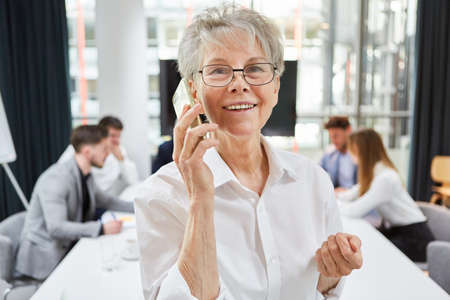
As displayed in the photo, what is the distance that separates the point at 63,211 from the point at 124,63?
7.83ft

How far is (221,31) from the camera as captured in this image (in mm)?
973

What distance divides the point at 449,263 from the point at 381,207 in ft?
2.87

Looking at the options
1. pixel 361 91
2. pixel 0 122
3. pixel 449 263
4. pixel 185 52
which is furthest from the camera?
pixel 361 91

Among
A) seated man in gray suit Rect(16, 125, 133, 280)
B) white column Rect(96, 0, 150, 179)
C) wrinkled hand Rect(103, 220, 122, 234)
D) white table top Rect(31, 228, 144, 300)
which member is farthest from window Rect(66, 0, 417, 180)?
white table top Rect(31, 228, 144, 300)

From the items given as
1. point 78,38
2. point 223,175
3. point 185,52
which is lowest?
point 223,175

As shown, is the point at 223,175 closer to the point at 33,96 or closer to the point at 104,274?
the point at 104,274

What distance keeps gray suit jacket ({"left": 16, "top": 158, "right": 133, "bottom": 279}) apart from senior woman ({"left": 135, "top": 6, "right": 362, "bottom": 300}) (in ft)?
4.50

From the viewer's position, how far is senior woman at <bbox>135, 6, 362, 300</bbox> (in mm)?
839

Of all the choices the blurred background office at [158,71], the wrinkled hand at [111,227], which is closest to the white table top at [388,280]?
the wrinkled hand at [111,227]

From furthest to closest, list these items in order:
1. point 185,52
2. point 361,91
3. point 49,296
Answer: point 361,91 → point 49,296 → point 185,52

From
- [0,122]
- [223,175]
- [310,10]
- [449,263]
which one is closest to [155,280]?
[223,175]

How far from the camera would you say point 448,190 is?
460 cm

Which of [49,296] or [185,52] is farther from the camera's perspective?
[49,296]

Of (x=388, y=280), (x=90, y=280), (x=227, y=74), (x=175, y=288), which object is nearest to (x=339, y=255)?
(x=175, y=288)
